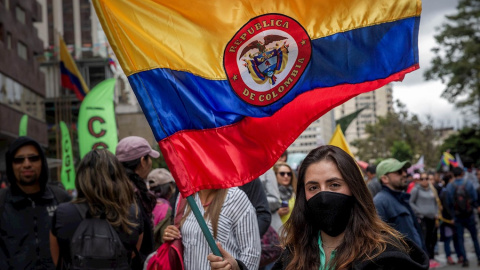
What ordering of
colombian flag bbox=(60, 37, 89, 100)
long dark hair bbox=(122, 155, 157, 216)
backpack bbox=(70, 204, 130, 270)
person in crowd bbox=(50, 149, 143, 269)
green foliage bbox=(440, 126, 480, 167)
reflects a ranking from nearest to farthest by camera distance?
backpack bbox=(70, 204, 130, 270) < person in crowd bbox=(50, 149, 143, 269) < long dark hair bbox=(122, 155, 157, 216) < colombian flag bbox=(60, 37, 89, 100) < green foliage bbox=(440, 126, 480, 167)

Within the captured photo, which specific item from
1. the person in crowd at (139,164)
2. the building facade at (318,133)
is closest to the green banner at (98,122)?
the person in crowd at (139,164)

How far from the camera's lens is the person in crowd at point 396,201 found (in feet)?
25.9

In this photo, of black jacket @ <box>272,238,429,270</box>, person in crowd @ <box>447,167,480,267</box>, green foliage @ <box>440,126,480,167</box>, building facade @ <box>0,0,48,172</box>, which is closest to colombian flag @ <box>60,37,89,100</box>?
building facade @ <box>0,0,48,172</box>

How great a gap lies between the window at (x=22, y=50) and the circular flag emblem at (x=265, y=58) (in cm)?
3542

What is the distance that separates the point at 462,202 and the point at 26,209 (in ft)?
39.7

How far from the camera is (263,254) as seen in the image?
6.39 m

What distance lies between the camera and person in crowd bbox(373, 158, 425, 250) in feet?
25.9

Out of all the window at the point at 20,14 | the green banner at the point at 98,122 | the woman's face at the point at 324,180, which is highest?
the window at the point at 20,14

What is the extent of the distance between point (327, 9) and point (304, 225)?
1.53 m

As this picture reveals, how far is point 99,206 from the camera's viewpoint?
5.15m

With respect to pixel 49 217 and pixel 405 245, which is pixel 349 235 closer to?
pixel 405 245

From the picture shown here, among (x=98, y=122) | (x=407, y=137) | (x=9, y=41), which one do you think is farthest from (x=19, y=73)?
(x=407, y=137)

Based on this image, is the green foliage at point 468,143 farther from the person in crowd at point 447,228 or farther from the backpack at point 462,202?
the backpack at point 462,202

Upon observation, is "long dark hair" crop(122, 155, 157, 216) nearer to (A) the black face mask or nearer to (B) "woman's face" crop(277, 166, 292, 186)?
(A) the black face mask
